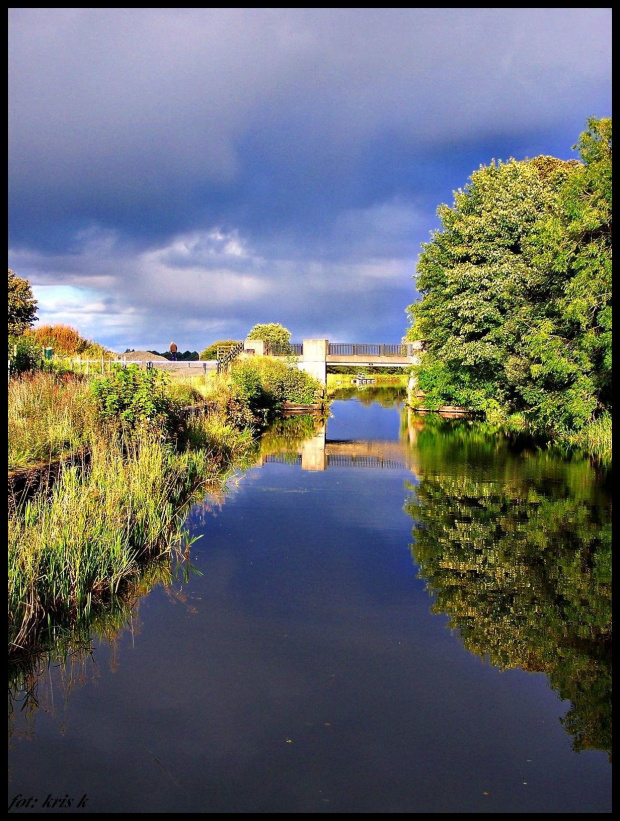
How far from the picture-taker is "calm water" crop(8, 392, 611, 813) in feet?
12.6

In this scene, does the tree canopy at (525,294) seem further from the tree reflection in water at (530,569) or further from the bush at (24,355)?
the bush at (24,355)

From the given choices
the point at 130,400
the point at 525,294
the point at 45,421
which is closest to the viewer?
the point at 45,421

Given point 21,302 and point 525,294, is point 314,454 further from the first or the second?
point 21,302

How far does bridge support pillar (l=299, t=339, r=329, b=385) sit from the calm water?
36.7m

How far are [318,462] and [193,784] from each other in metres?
14.1

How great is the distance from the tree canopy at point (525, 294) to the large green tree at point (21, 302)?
2378 cm

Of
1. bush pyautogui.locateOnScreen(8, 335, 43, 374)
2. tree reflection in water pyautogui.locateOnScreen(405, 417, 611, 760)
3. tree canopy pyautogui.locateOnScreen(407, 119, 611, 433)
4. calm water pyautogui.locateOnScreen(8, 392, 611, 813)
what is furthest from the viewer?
bush pyautogui.locateOnScreen(8, 335, 43, 374)

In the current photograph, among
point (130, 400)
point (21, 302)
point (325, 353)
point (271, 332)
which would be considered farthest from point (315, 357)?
point (271, 332)

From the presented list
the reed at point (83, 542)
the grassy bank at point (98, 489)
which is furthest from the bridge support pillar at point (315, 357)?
the reed at point (83, 542)

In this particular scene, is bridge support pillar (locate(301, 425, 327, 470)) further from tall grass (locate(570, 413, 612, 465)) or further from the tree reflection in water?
tall grass (locate(570, 413, 612, 465))

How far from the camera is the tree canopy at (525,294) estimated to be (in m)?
19.2

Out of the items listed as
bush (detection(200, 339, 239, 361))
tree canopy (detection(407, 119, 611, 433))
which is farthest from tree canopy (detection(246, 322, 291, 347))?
tree canopy (detection(407, 119, 611, 433))

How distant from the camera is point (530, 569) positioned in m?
7.86

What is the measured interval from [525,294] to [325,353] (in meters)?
21.0
